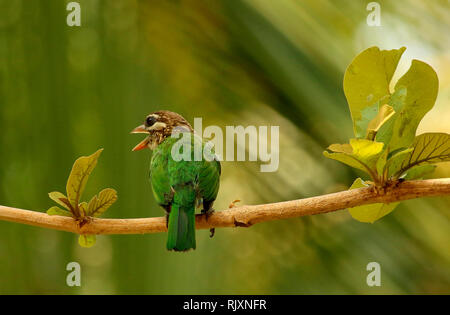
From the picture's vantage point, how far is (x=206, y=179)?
1.33m

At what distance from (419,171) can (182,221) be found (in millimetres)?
587

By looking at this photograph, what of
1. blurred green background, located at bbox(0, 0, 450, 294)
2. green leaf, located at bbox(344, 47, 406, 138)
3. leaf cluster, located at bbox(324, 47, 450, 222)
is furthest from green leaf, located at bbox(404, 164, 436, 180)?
blurred green background, located at bbox(0, 0, 450, 294)

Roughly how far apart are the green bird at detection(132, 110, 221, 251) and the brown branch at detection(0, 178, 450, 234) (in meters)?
0.04

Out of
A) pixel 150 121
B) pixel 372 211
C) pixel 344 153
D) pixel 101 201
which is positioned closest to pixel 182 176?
pixel 150 121

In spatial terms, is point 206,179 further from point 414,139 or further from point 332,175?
point 414,139

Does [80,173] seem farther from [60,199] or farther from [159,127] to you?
[159,127]

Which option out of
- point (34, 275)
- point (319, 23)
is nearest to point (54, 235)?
point (34, 275)

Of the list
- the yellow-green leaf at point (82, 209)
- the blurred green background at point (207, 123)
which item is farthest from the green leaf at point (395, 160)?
the yellow-green leaf at point (82, 209)

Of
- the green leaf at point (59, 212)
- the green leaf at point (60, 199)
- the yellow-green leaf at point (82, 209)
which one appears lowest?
the green leaf at point (59, 212)

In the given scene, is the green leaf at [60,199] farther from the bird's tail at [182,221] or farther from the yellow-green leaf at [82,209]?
the bird's tail at [182,221]

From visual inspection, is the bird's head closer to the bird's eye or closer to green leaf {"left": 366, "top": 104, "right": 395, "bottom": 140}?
the bird's eye

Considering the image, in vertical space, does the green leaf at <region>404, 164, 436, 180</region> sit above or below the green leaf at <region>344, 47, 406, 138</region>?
below

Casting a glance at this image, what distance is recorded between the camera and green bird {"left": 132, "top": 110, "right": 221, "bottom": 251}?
1.19 metres

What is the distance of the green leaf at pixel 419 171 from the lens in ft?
2.52
